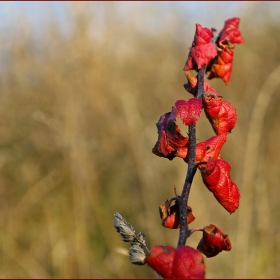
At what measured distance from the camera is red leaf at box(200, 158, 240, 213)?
1.96 feet

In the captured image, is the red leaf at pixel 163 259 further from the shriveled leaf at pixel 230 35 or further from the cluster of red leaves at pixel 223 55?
the shriveled leaf at pixel 230 35

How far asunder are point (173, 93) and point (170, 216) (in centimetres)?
323

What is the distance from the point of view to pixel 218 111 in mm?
658

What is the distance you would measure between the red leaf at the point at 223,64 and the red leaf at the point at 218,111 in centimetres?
16

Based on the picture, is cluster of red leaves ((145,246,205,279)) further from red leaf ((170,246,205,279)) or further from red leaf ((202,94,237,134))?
red leaf ((202,94,237,134))

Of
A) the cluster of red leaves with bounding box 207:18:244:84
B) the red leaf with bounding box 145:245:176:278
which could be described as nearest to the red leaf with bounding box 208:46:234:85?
the cluster of red leaves with bounding box 207:18:244:84

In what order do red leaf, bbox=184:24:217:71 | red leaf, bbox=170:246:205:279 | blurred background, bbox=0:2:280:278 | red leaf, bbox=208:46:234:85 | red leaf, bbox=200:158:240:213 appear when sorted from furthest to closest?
blurred background, bbox=0:2:280:278, red leaf, bbox=208:46:234:85, red leaf, bbox=184:24:217:71, red leaf, bbox=200:158:240:213, red leaf, bbox=170:246:205:279

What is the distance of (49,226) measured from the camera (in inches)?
118

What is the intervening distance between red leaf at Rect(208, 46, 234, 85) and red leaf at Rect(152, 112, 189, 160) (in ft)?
0.74

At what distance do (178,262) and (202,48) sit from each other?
36 cm

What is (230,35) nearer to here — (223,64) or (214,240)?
(223,64)

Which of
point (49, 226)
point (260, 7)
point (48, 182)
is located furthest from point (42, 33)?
point (260, 7)

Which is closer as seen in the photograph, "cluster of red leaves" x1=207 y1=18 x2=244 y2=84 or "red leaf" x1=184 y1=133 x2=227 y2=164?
"red leaf" x1=184 y1=133 x2=227 y2=164

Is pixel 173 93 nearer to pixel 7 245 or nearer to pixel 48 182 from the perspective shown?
pixel 48 182
